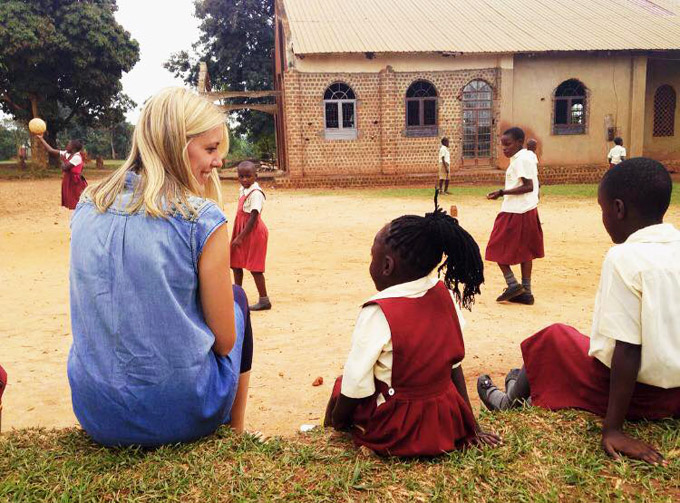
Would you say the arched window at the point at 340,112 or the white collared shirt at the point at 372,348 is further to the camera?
the arched window at the point at 340,112

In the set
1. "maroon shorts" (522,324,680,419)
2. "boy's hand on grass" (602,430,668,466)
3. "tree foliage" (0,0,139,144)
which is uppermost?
"tree foliage" (0,0,139,144)

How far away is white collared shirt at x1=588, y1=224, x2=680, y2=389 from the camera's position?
217 cm

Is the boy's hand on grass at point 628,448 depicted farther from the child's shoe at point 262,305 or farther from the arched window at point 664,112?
the arched window at point 664,112

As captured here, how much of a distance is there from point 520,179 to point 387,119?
14884 mm

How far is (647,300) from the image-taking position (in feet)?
7.08

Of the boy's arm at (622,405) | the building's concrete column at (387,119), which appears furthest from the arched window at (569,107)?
the boy's arm at (622,405)

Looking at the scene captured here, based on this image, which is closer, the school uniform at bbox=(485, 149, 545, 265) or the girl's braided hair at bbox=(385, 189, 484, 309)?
the girl's braided hair at bbox=(385, 189, 484, 309)

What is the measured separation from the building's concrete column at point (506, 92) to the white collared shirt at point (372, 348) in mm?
19212

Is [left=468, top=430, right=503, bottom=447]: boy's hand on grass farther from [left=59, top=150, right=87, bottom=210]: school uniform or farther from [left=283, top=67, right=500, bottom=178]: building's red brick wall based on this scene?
[left=283, top=67, right=500, bottom=178]: building's red brick wall

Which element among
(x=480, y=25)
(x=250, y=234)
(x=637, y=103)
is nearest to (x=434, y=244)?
(x=250, y=234)

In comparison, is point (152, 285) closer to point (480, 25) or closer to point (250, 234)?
point (250, 234)

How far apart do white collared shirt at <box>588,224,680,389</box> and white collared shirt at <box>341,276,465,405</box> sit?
0.68 meters

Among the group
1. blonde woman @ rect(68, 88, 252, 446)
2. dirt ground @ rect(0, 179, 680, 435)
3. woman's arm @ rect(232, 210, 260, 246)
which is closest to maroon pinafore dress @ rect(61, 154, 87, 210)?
dirt ground @ rect(0, 179, 680, 435)

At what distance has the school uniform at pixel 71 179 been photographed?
382 inches
